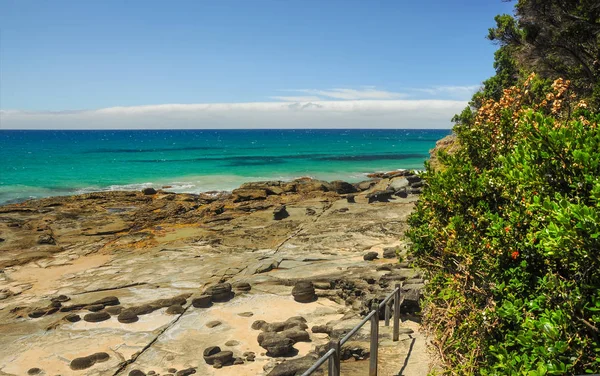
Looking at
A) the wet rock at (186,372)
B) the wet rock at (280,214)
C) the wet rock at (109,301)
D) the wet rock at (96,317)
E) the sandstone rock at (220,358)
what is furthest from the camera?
the wet rock at (280,214)

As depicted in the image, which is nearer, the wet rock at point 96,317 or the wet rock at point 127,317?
the wet rock at point 127,317

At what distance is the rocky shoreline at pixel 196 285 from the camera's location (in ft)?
35.9

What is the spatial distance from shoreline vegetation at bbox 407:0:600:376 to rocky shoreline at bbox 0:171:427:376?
7.25ft

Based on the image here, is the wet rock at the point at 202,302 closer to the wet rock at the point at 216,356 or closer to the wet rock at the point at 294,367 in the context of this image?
the wet rock at the point at 216,356

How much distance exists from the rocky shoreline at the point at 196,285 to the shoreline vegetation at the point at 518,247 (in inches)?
86.9

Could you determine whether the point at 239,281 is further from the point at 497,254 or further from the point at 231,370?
the point at 497,254

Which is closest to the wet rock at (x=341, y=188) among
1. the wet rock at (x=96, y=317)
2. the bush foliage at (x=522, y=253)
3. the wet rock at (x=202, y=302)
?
the wet rock at (x=202, y=302)

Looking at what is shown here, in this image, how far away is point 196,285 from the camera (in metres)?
16.4

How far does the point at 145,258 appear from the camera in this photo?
2066cm

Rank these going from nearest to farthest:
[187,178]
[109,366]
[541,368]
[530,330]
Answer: [541,368]
[530,330]
[109,366]
[187,178]

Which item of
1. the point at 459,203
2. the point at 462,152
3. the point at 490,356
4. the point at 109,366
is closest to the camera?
the point at 490,356

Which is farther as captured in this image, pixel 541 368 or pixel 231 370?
pixel 231 370

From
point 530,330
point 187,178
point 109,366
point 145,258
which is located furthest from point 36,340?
point 187,178

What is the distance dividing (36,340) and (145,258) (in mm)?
8269
